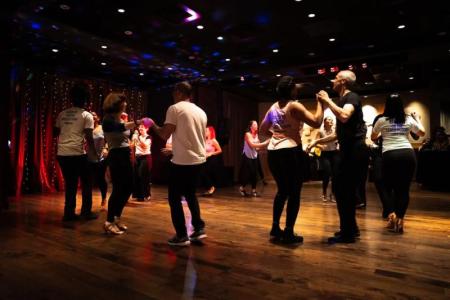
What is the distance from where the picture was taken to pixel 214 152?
6066 mm

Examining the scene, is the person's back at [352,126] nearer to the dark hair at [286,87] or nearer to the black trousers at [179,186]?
the dark hair at [286,87]

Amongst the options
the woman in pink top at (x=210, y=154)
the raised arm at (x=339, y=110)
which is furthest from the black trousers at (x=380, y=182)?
the woman in pink top at (x=210, y=154)

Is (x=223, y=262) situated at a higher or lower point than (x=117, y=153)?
lower

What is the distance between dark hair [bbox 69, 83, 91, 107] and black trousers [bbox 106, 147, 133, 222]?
1.00 m

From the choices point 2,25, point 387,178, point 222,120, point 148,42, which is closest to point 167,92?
point 222,120

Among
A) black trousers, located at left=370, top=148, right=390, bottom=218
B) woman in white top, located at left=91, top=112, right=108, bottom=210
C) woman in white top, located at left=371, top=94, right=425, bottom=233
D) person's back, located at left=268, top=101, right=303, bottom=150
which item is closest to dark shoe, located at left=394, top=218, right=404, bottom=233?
woman in white top, located at left=371, top=94, right=425, bottom=233

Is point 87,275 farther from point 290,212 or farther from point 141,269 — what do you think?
point 290,212

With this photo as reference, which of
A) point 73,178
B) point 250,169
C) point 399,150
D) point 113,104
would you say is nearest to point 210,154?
point 250,169

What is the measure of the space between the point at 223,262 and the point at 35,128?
20.3 feet

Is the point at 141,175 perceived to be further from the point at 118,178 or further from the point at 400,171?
the point at 400,171

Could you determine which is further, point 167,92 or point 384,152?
point 167,92

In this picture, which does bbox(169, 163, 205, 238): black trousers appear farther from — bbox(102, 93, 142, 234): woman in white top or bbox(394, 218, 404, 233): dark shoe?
bbox(394, 218, 404, 233): dark shoe

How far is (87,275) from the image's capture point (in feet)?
6.89

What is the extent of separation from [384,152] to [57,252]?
2.97 metres
